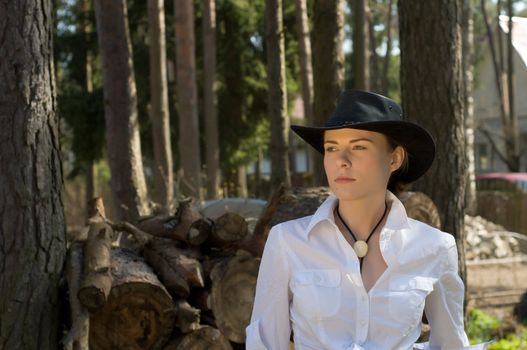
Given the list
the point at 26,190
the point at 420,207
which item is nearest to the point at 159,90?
the point at 420,207

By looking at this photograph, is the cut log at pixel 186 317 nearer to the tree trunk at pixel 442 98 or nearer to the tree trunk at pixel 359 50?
the tree trunk at pixel 442 98

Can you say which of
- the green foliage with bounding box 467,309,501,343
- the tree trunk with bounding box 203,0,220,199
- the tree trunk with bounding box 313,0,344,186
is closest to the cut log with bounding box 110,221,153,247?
the green foliage with bounding box 467,309,501,343

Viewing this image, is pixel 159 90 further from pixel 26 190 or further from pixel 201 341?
pixel 26 190

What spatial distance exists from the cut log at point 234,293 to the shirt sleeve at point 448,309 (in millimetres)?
2576

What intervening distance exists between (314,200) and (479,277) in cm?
832

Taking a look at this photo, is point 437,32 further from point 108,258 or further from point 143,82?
point 143,82

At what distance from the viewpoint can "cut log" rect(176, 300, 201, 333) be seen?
530 centimetres

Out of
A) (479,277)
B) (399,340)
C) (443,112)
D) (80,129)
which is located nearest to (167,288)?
(399,340)

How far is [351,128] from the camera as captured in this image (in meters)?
3.04

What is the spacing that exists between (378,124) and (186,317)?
103 inches

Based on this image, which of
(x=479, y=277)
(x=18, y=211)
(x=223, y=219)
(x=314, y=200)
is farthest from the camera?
(x=479, y=277)

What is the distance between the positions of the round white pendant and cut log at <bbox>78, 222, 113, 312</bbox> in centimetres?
221

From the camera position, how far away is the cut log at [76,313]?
4.69 metres

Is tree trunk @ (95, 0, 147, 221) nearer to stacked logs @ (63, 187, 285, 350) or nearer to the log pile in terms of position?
the log pile
